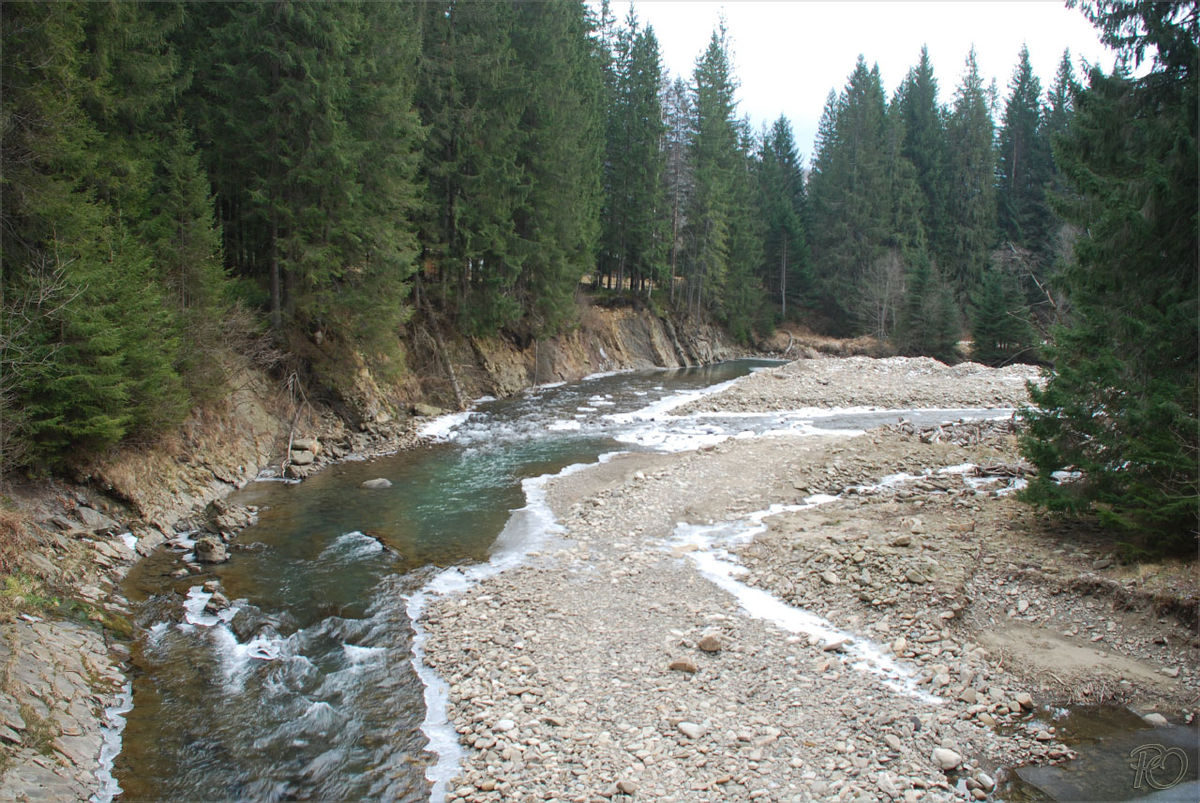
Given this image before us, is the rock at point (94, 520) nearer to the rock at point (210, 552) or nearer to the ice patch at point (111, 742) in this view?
the rock at point (210, 552)

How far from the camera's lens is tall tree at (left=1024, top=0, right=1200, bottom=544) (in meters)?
8.68

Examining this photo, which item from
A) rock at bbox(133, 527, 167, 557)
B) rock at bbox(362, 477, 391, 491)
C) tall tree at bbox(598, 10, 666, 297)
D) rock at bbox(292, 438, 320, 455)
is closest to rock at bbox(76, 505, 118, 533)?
rock at bbox(133, 527, 167, 557)

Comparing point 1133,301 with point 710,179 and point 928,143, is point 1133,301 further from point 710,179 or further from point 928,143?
point 928,143

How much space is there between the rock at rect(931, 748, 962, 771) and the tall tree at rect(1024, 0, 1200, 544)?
4.58 metres

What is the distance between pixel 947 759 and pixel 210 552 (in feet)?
36.5

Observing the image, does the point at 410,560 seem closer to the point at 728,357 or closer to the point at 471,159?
the point at 471,159

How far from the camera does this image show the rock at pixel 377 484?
52.8 ft

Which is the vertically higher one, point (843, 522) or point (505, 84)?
point (505, 84)

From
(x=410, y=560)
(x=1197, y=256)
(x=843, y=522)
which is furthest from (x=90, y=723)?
(x=1197, y=256)

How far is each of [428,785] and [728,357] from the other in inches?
1982

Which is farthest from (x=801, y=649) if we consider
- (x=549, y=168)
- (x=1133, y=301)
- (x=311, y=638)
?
(x=549, y=168)

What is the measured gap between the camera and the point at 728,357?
54.6m

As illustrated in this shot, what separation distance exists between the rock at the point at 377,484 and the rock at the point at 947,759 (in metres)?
13.0

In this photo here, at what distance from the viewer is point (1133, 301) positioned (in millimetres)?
9617
